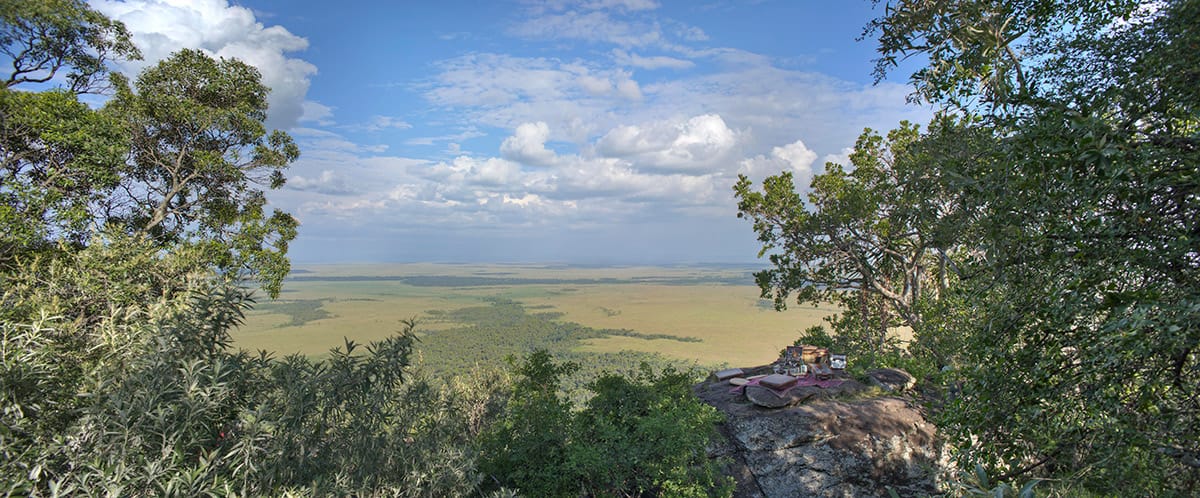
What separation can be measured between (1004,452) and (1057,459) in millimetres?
666

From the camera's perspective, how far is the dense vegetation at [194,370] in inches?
151

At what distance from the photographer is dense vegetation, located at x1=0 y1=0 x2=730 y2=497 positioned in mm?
3844

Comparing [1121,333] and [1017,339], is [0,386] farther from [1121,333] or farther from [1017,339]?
[1017,339]

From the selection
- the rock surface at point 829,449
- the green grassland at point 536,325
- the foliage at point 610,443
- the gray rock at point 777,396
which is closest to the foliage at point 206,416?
the foliage at point 610,443

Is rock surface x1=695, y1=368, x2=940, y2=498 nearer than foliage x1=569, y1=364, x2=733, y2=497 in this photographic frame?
No

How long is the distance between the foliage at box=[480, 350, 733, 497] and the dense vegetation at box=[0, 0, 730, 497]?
6cm

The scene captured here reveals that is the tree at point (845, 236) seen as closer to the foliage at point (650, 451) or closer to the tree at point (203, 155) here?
the foliage at point (650, 451)

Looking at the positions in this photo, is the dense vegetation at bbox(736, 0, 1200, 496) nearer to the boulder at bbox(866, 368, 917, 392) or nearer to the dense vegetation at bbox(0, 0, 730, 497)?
the dense vegetation at bbox(0, 0, 730, 497)

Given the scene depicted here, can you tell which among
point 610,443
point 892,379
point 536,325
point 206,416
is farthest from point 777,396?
point 536,325

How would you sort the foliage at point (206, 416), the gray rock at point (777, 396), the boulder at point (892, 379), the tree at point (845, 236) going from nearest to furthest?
1. the foliage at point (206, 416)
2. the gray rock at point (777, 396)
3. the boulder at point (892, 379)
4. the tree at point (845, 236)

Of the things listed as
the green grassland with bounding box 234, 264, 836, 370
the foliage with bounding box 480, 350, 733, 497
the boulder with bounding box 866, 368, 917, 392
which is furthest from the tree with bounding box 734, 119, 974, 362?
the green grassland with bounding box 234, 264, 836, 370

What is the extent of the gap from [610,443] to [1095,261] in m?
7.85

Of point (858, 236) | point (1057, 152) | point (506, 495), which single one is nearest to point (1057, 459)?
point (1057, 152)

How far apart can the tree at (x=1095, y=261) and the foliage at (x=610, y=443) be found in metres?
4.70
